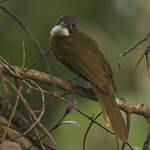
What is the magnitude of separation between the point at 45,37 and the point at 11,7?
69 centimetres

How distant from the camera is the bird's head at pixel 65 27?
358 cm

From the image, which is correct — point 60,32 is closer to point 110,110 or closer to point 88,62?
point 88,62

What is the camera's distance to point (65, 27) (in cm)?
368

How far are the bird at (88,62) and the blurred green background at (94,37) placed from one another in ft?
3.18

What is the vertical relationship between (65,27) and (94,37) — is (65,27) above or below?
above

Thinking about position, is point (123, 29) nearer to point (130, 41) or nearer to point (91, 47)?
point (130, 41)

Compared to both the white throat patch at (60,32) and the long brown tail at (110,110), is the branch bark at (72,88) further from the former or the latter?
the white throat patch at (60,32)

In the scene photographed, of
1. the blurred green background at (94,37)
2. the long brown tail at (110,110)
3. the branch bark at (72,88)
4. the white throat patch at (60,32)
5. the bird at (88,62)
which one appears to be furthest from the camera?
the blurred green background at (94,37)

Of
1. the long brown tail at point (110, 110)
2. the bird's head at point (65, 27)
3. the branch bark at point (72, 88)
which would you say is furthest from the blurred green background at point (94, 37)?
the branch bark at point (72, 88)

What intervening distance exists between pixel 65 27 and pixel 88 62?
55cm

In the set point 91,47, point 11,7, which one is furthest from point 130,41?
point 91,47

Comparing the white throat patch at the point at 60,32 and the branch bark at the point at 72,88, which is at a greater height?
the white throat patch at the point at 60,32

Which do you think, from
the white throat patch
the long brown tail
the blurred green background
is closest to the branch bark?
the long brown tail

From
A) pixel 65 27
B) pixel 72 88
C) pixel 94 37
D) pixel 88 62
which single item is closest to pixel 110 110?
pixel 72 88
